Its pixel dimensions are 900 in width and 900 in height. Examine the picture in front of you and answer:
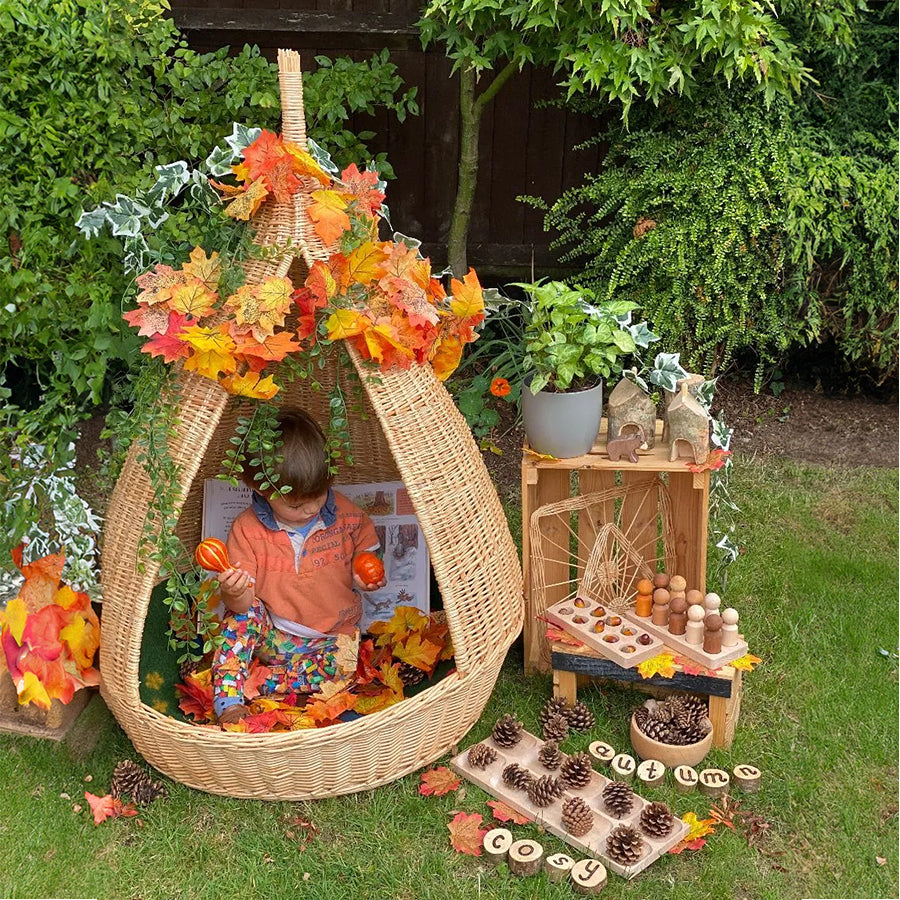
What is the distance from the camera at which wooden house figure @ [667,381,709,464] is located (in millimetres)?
2605

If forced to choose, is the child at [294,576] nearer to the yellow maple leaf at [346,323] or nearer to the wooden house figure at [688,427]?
the yellow maple leaf at [346,323]

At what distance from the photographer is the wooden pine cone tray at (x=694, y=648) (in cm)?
258

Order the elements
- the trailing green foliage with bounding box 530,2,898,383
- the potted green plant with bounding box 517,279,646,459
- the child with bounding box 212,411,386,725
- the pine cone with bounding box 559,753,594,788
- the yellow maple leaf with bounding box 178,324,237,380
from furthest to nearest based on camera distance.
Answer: the trailing green foliage with bounding box 530,2,898,383 → the child with bounding box 212,411,386,725 → the potted green plant with bounding box 517,279,646,459 → the pine cone with bounding box 559,753,594,788 → the yellow maple leaf with bounding box 178,324,237,380

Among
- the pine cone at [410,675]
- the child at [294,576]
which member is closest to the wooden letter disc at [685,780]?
the pine cone at [410,675]

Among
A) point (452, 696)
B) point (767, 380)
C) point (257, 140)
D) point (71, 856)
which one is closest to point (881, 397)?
point (767, 380)

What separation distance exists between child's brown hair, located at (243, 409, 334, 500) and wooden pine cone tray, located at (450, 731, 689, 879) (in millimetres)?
780

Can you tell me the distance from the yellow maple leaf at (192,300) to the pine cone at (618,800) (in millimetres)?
1410

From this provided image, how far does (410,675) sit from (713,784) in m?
0.82

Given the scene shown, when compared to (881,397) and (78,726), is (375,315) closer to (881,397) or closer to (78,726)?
(78,726)

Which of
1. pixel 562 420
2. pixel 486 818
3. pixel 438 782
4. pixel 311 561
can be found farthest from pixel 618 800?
pixel 311 561

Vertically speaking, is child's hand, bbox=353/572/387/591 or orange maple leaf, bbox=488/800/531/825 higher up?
child's hand, bbox=353/572/387/591

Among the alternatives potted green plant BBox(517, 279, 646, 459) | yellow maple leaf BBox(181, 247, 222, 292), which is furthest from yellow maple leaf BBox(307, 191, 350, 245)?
potted green plant BBox(517, 279, 646, 459)

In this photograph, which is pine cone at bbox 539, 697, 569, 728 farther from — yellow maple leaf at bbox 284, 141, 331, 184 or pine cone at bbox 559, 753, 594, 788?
yellow maple leaf at bbox 284, 141, 331, 184

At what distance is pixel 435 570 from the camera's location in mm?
2463
